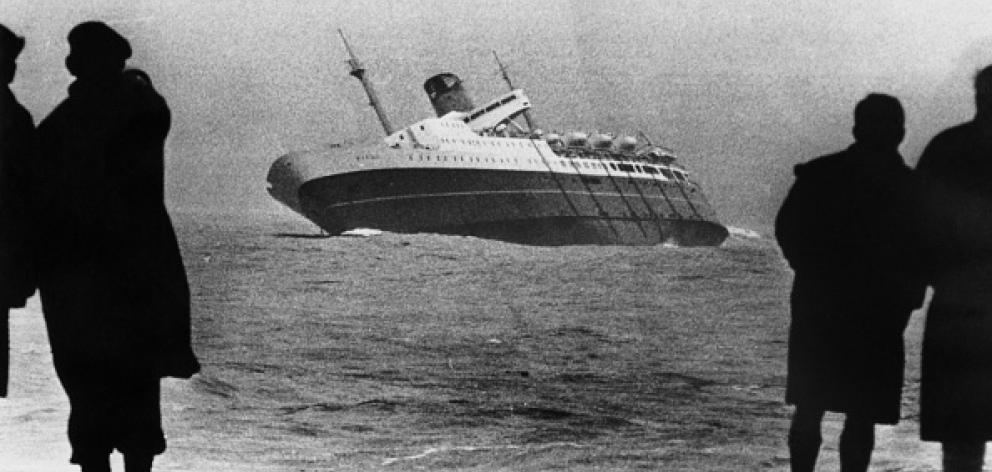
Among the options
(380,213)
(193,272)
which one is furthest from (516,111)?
(193,272)

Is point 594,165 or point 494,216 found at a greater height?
→ point 594,165

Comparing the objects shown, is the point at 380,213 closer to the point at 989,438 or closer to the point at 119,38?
the point at 119,38

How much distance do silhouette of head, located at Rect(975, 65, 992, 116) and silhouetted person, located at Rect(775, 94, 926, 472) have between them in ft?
0.84

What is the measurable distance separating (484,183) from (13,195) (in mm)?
1888

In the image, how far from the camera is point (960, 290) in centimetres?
386

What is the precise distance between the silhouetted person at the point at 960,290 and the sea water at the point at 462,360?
74cm

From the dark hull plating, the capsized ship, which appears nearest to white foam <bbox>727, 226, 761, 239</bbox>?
the capsized ship

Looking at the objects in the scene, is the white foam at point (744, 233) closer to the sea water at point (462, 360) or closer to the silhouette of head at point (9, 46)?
the sea water at point (462, 360)

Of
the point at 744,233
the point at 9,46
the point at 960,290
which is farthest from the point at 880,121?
the point at 9,46

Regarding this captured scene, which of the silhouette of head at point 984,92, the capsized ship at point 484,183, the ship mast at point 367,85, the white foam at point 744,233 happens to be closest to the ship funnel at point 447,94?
the capsized ship at point 484,183

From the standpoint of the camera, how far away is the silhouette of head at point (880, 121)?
3695mm

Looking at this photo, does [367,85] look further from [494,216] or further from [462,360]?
[462,360]

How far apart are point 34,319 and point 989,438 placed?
3.46 m

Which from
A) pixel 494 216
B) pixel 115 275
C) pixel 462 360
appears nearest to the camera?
pixel 115 275
